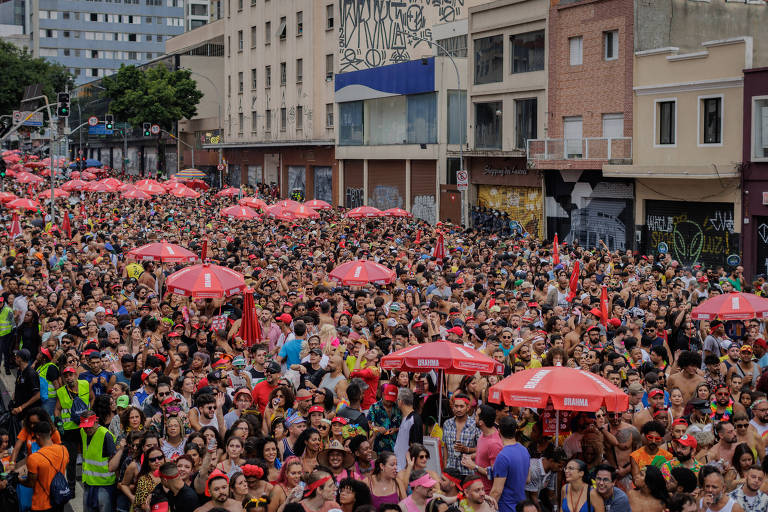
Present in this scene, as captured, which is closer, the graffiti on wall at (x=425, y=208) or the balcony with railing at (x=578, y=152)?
the balcony with railing at (x=578, y=152)

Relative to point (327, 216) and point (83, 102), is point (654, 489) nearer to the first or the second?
point (327, 216)

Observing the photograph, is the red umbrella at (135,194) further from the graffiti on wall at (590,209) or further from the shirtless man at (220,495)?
the shirtless man at (220,495)

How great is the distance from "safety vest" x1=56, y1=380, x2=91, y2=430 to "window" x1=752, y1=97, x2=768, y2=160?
70.7ft

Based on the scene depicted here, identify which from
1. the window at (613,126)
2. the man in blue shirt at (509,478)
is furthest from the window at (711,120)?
the man in blue shirt at (509,478)

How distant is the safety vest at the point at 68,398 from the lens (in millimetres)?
11875

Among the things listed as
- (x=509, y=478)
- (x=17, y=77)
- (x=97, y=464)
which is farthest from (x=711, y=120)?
(x=17, y=77)

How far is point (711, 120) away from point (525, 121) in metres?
9.13

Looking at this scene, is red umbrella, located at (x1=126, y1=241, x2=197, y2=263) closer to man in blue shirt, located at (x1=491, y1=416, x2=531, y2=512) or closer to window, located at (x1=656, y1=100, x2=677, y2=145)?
man in blue shirt, located at (x1=491, y1=416, x2=531, y2=512)

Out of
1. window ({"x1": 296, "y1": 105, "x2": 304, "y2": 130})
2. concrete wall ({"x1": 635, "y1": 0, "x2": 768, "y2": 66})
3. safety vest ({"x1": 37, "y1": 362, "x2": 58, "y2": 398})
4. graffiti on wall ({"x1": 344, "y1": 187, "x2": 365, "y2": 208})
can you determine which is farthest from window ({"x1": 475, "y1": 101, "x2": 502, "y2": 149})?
safety vest ({"x1": 37, "y1": 362, "x2": 58, "y2": 398})

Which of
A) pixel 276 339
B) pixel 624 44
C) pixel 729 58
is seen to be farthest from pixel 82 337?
pixel 624 44

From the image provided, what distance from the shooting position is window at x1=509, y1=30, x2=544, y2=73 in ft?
120

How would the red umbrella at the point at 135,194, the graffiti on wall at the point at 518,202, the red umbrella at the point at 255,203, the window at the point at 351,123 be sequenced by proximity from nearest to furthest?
the red umbrella at the point at 255,203
the red umbrella at the point at 135,194
the graffiti on wall at the point at 518,202
the window at the point at 351,123

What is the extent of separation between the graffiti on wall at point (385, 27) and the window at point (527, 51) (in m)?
10.8

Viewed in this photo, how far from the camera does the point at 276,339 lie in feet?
49.5
